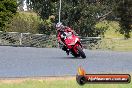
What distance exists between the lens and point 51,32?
4359 cm

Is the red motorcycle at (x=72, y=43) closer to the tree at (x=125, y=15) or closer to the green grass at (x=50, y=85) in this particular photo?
the green grass at (x=50, y=85)

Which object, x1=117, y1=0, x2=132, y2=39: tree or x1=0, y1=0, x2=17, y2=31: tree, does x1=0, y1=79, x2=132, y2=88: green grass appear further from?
x1=117, y1=0, x2=132, y2=39: tree

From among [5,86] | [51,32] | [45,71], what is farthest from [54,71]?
[51,32]

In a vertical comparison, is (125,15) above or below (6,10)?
below

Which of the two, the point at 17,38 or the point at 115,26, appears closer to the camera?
the point at 17,38

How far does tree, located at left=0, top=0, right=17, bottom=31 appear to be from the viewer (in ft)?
122

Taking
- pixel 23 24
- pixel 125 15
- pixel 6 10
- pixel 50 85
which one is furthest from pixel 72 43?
pixel 125 15

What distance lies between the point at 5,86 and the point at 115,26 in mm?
45919

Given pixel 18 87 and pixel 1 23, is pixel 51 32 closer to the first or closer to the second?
pixel 1 23

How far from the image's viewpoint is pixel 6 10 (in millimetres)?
38031

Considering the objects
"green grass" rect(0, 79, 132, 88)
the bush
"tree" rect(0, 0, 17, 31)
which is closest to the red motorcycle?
"green grass" rect(0, 79, 132, 88)

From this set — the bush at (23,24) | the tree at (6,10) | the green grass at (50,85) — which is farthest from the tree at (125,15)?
the green grass at (50,85)

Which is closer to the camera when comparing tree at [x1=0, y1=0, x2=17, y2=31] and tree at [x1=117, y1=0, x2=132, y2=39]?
tree at [x1=0, y1=0, x2=17, y2=31]

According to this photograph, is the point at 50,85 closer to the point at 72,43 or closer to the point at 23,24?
the point at 72,43
